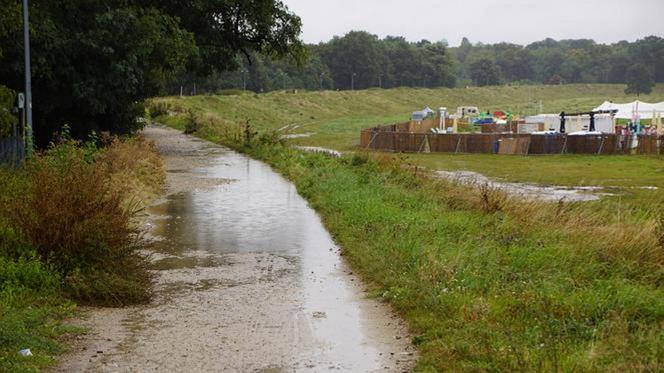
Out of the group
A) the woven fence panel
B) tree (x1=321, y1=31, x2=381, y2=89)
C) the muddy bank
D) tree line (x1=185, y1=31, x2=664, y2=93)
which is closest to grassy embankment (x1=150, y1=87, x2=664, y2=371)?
the muddy bank

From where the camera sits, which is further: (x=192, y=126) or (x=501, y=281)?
(x=192, y=126)

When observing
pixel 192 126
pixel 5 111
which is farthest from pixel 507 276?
pixel 192 126

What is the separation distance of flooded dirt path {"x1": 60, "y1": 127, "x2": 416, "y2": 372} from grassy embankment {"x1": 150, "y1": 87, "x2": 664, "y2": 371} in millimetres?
449

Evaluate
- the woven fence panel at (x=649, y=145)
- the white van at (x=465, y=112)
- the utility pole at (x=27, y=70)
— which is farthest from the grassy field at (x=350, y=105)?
the utility pole at (x=27, y=70)

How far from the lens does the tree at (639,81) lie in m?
154

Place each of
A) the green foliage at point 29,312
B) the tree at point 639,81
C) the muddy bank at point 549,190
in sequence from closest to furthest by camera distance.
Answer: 1. the green foliage at point 29,312
2. the muddy bank at point 549,190
3. the tree at point 639,81

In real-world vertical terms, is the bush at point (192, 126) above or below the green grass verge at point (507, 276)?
above

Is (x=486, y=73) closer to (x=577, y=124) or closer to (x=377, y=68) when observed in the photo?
(x=377, y=68)

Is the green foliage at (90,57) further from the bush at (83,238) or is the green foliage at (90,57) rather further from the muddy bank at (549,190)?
the bush at (83,238)

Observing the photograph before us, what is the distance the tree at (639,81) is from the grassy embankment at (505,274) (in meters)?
146

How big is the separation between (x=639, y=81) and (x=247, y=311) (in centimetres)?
16066

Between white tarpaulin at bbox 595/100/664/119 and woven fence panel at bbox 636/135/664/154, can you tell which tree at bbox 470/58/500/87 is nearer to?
white tarpaulin at bbox 595/100/664/119

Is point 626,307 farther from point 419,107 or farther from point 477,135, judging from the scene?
point 419,107

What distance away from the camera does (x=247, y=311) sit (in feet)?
31.6
